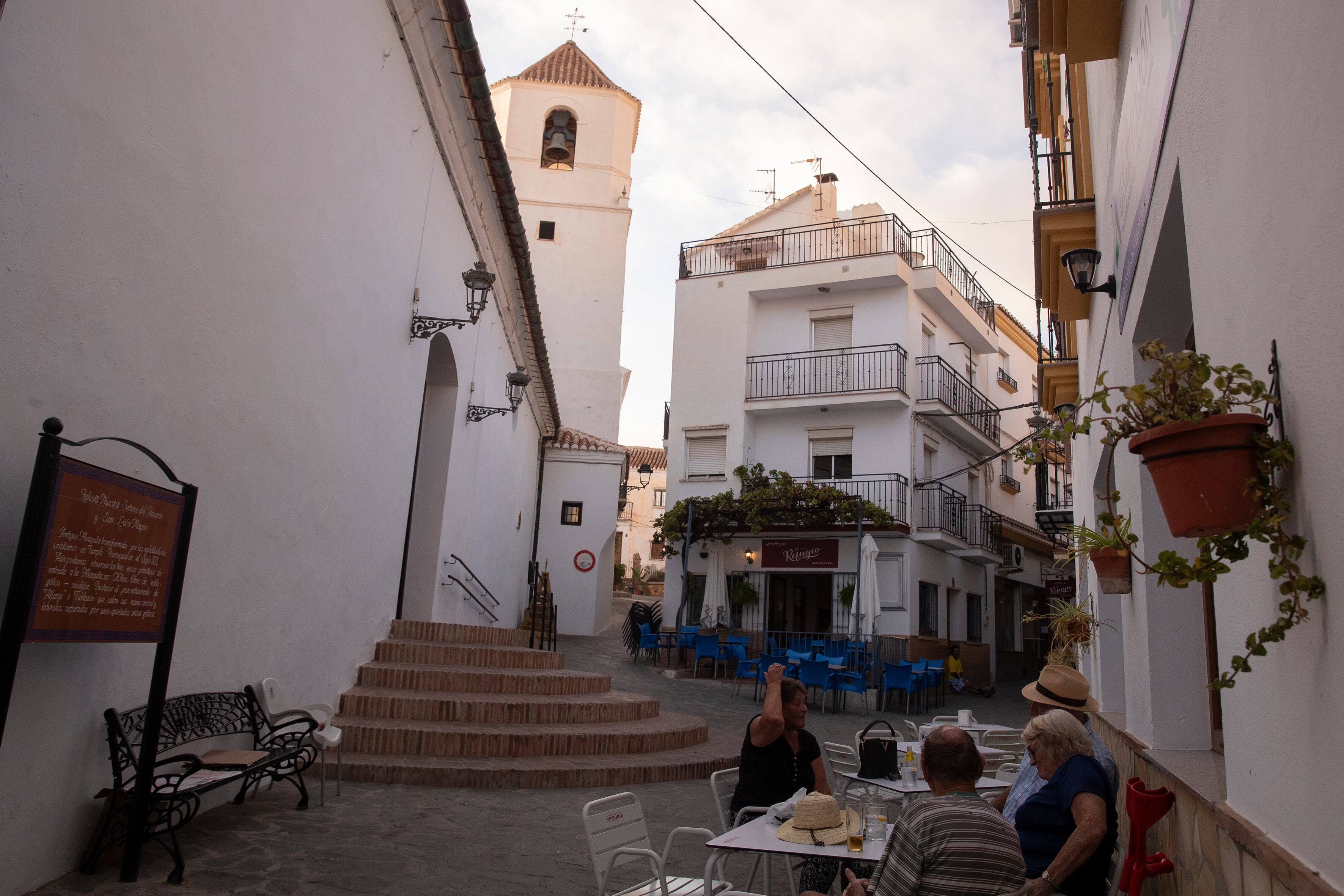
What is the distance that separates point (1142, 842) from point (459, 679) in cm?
620

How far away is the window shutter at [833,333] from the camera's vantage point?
21.1 meters

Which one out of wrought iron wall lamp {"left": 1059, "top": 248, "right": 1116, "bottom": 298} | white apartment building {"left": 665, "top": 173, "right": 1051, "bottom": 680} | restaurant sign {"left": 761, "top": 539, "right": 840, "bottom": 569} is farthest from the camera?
white apartment building {"left": 665, "top": 173, "right": 1051, "bottom": 680}

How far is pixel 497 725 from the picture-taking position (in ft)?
25.9

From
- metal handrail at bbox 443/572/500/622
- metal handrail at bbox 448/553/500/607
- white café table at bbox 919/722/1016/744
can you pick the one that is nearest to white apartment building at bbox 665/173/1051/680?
metal handrail at bbox 443/572/500/622

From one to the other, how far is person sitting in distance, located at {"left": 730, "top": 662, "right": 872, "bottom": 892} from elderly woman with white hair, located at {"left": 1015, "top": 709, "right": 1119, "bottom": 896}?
111 centimetres

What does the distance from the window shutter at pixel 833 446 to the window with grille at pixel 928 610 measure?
10.9ft

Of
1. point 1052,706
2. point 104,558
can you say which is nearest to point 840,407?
point 1052,706

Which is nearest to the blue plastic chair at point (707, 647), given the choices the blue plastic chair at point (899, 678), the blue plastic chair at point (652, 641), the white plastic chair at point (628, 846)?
the blue plastic chair at point (652, 641)

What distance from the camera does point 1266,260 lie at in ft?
7.74

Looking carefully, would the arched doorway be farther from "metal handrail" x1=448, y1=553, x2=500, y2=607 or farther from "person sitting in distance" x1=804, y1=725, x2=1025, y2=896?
"person sitting in distance" x1=804, y1=725, x2=1025, y2=896

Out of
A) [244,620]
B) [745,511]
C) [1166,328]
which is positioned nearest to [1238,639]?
[1166,328]

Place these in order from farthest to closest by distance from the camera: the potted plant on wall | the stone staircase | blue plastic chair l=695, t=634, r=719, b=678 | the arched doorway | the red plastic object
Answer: blue plastic chair l=695, t=634, r=719, b=678 → the arched doorway → the stone staircase → the red plastic object → the potted plant on wall

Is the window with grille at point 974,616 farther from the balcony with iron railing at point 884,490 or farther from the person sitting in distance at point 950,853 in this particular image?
the person sitting in distance at point 950,853

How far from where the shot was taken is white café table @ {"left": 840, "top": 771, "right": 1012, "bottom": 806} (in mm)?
4914
